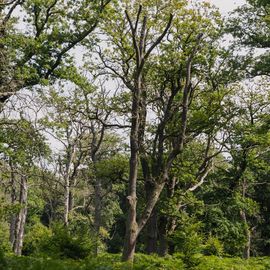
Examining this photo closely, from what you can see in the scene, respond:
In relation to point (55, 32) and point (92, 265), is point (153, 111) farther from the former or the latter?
point (92, 265)

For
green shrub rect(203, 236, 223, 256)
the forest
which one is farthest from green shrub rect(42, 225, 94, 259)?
green shrub rect(203, 236, 223, 256)

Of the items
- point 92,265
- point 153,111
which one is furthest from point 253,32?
point 92,265

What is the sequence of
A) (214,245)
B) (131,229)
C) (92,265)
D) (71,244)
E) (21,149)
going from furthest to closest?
(214,245) < (21,149) < (131,229) < (71,244) < (92,265)

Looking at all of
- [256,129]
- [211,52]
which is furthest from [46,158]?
[256,129]

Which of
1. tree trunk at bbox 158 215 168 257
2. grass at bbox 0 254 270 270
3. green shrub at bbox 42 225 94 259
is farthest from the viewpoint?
tree trunk at bbox 158 215 168 257

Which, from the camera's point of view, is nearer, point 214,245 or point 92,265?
point 92,265

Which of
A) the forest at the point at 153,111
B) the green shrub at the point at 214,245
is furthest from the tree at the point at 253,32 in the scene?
the green shrub at the point at 214,245

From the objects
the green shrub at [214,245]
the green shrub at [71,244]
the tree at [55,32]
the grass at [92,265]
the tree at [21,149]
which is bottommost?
the grass at [92,265]

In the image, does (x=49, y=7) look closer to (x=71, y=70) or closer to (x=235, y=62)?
(x=71, y=70)

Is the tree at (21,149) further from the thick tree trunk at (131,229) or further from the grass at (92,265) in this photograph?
the thick tree trunk at (131,229)

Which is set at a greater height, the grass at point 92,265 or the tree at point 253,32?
the tree at point 253,32

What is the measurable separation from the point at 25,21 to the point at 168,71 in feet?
22.8

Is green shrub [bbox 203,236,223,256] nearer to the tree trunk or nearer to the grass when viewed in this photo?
the tree trunk

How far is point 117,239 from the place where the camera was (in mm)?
40844
